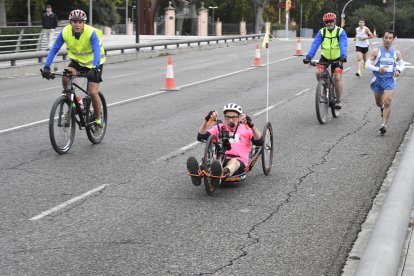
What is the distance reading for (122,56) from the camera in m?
33.5

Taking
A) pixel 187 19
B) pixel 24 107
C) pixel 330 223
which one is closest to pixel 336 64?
pixel 24 107

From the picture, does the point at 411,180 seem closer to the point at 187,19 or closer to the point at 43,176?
the point at 43,176

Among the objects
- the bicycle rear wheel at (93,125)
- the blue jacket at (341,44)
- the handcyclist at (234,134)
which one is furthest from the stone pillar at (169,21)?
the handcyclist at (234,134)

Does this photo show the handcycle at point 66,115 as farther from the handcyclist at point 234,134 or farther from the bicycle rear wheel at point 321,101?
the bicycle rear wheel at point 321,101

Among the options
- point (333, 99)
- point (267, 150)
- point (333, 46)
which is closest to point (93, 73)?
point (267, 150)

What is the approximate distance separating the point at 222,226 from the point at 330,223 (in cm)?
99

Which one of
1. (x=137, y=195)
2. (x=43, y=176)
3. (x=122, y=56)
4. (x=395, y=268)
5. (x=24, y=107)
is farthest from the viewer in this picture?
(x=122, y=56)

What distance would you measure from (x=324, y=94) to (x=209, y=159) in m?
6.30

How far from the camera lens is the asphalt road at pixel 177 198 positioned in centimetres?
566

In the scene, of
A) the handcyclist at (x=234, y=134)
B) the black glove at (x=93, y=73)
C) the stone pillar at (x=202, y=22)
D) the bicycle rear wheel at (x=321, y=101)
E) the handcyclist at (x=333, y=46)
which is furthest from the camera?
the stone pillar at (x=202, y=22)

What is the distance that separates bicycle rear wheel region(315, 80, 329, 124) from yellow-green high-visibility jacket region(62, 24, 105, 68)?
4.33 meters

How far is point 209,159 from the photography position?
767cm

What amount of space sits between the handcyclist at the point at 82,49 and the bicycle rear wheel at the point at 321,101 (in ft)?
14.1

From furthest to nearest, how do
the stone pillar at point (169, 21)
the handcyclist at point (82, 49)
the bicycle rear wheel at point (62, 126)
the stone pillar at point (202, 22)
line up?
the stone pillar at point (202, 22) → the stone pillar at point (169, 21) → the handcyclist at point (82, 49) → the bicycle rear wheel at point (62, 126)
